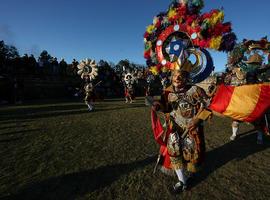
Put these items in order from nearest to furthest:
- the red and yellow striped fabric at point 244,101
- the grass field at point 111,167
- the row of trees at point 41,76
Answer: the grass field at point 111,167, the red and yellow striped fabric at point 244,101, the row of trees at point 41,76

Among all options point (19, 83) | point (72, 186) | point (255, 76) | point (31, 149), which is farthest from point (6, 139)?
point (19, 83)

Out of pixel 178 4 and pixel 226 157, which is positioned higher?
pixel 178 4

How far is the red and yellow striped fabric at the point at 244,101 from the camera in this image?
5.60 meters

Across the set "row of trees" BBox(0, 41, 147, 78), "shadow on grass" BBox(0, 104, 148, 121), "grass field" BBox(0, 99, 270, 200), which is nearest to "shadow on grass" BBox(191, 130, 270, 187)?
"grass field" BBox(0, 99, 270, 200)

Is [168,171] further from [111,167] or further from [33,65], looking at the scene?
[33,65]

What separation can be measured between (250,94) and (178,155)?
2.97 m

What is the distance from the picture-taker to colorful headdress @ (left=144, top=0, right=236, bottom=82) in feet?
16.7

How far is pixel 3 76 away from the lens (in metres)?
20.2

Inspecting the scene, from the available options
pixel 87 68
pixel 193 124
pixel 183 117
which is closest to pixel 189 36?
pixel 183 117

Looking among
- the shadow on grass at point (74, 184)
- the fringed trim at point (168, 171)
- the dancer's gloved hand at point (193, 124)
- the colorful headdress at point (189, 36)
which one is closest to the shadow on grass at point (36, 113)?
the colorful headdress at point (189, 36)

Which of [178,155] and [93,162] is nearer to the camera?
[178,155]

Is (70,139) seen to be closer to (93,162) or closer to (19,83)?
(93,162)

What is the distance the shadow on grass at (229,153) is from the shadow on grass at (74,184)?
4.28 ft

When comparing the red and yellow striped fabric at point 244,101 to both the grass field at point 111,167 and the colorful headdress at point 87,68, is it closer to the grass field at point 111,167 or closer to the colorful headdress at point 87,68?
the grass field at point 111,167
